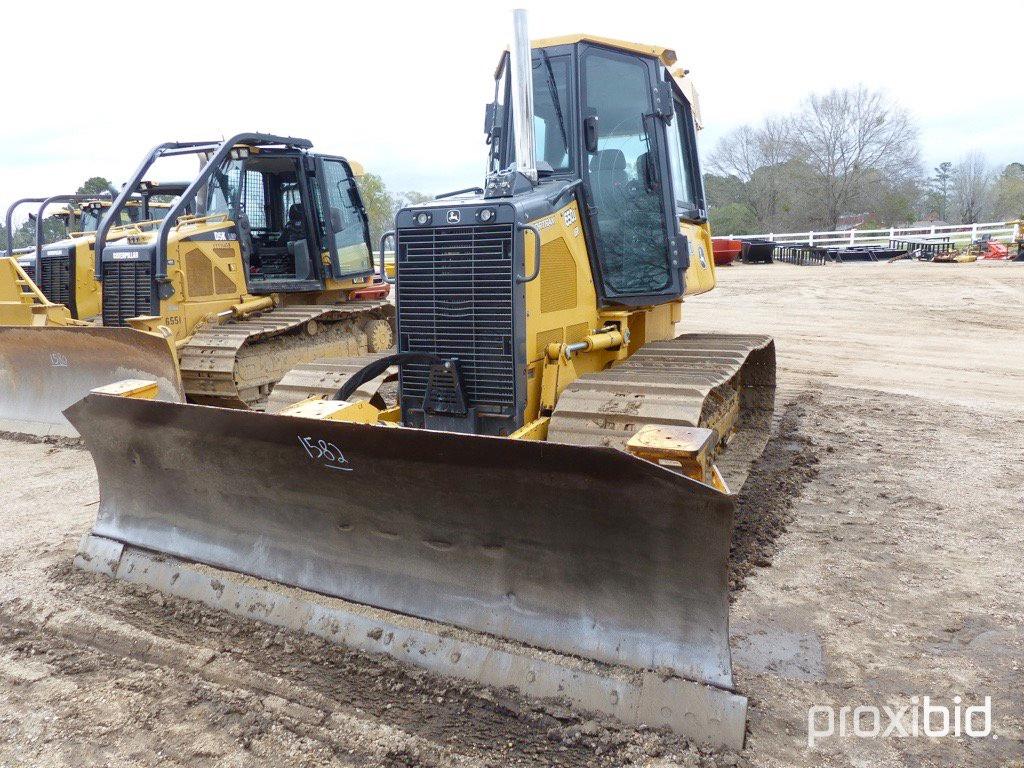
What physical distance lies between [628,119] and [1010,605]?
10.5ft

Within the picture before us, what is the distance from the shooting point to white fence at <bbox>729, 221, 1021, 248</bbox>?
103 ft

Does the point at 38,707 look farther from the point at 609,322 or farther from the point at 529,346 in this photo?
the point at 609,322

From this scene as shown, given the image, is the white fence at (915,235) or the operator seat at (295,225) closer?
the operator seat at (295,225)

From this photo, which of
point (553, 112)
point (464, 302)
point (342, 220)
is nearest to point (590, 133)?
point (553, 112)

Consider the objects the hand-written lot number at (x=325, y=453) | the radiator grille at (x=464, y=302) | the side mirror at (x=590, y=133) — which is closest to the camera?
the hand-written lot number at (x=325, y=453)

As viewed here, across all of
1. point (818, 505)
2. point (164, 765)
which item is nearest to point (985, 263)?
point (818, 505)

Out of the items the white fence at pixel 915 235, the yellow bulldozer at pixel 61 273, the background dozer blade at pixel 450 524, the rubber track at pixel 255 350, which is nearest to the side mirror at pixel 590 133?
the background dozer blade at pixel 450 524

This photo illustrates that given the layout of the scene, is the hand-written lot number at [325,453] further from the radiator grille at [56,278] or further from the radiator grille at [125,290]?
the radiator grille at [56,278]

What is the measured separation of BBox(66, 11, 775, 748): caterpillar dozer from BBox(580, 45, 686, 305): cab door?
0.01m

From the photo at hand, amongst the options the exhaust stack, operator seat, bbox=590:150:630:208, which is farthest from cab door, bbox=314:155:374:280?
the exhaust stack

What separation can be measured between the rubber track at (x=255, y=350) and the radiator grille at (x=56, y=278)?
2.53m

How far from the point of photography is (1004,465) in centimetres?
618

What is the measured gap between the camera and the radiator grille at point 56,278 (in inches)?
389

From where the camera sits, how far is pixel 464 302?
15.0 feet
